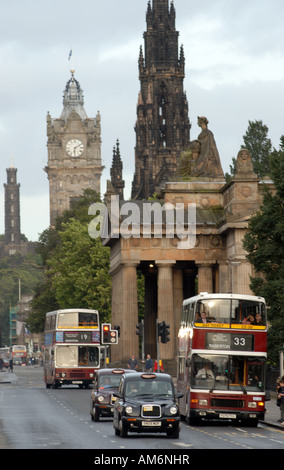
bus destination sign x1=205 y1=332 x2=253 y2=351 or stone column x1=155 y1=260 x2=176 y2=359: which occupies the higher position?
stone column x1=155 y1=260 x2=176 y2=359

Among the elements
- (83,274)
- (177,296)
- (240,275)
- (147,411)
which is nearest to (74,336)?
(240,275)

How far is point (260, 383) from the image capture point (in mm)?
45688

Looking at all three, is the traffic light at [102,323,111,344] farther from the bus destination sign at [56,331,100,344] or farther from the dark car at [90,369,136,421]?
the dark car at [90,369,136,421]

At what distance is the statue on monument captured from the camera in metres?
94.1

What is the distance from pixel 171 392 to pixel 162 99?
133 metres

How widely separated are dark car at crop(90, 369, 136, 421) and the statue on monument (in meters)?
45.8

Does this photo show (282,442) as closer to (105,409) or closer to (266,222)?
(105,409)

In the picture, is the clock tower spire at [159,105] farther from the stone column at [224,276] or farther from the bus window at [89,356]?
the bus window at [89,356]

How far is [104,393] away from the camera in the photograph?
47938 mm

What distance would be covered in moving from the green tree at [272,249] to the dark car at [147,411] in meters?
21.0

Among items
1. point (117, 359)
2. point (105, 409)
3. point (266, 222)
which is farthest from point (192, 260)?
point (105, 409)

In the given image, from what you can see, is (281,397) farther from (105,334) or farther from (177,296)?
(177,296)

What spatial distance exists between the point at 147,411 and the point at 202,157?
57184 mm

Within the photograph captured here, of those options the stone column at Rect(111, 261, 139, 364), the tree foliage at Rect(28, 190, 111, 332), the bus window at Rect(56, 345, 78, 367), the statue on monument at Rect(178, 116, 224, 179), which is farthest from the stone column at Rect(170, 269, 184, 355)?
the tree foliage at Rect(28, 190, 111, 332)
